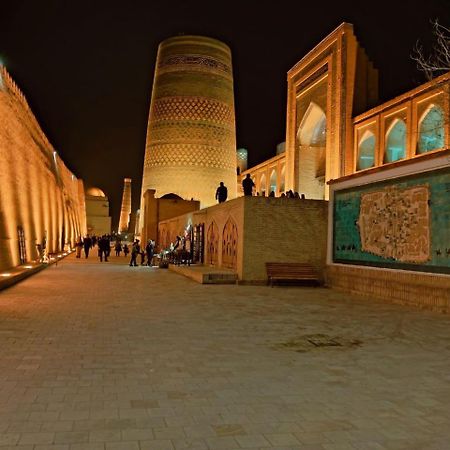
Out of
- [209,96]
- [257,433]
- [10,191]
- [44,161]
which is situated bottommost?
[257,433]

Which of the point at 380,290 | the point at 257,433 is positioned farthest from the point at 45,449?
the point at 380,290

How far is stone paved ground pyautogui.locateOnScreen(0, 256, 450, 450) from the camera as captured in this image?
2.83m

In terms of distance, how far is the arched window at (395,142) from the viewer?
17.9 m

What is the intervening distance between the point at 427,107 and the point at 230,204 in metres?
7.67

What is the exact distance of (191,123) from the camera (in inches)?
1117

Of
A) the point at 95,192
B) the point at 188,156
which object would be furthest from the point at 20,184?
the point at 95,192

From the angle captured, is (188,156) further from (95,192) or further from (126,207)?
(95,192)

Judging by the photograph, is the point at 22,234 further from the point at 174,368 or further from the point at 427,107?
the point at 427,107

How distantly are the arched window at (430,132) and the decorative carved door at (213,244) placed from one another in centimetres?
718

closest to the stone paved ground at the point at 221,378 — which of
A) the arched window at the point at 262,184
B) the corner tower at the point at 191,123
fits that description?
the corner tower at the point at 191,123

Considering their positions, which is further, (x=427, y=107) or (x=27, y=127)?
(x=27, y=127)

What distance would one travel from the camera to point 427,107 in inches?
627

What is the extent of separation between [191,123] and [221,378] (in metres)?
25.4

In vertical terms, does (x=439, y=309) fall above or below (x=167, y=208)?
below
